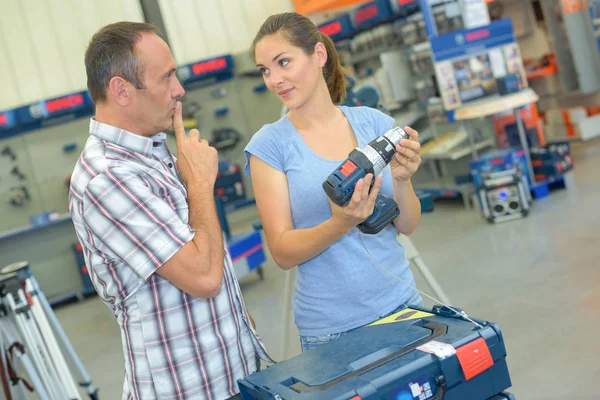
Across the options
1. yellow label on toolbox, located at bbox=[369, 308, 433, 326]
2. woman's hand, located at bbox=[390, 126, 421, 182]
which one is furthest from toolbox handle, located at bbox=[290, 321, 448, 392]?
woman's hand, located at bbox=[390, 126, 421, 182]

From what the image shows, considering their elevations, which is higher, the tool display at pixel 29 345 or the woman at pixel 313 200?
the woman at pixel 313 200

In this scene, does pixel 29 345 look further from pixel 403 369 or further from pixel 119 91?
pixel 403 369

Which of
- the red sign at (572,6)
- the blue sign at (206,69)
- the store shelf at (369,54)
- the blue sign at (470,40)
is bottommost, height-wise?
the blue sign at (470,40)

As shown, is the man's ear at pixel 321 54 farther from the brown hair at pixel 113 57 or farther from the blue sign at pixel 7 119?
the blue sign at pixel 7 119

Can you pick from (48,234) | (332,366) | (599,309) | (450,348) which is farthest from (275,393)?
(48,234)

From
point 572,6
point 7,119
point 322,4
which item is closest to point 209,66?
point 322,4

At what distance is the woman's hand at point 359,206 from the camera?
5.19 ft

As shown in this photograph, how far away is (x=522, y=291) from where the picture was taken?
4.36m

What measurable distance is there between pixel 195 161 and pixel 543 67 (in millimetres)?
9741

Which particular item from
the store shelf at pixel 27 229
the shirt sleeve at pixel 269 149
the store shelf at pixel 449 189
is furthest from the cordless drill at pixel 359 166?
the store shelf at pixel 27 229

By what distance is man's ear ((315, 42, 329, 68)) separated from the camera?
1951mm

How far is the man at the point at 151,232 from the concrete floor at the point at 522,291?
187 centimetres

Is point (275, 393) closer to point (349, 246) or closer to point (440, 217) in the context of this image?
point (349, 246)

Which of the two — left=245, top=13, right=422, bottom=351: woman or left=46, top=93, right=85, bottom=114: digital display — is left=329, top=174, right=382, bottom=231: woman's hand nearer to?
left=245, top=13, right=422, bottom=351: woman
